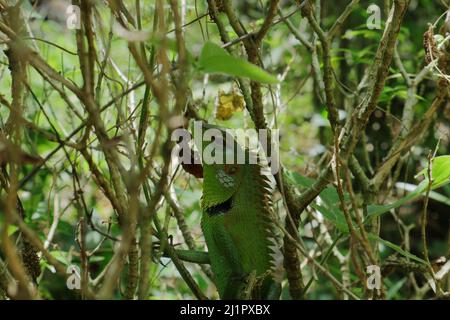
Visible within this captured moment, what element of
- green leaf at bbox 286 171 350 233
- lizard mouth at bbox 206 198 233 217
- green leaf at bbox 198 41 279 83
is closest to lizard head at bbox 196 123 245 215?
lizard mouth at bbox 206 198 233 217

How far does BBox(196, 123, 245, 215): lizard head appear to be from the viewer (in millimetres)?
1545

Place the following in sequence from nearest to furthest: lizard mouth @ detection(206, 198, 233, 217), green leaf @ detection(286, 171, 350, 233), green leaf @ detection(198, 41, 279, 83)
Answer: green leaf @ detection(198, 41, 279, 83), green leaf @ detection(286, 171, 350, 233), lizard mouth @ detection(206, 198, 233, 217)

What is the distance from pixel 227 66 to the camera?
0.89 meters

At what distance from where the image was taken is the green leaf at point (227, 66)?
2.85 feet

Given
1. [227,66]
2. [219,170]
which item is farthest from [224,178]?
[227,66]

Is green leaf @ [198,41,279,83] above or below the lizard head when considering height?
below

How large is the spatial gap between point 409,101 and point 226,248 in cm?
83

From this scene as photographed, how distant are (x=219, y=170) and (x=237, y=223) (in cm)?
15

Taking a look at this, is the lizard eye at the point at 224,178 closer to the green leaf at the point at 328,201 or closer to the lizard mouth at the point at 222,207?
the lizard mouth at the point at 222,207
